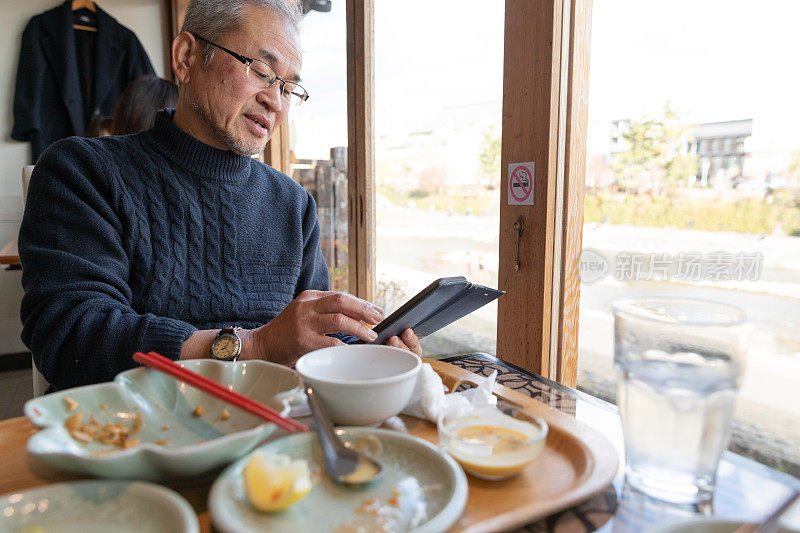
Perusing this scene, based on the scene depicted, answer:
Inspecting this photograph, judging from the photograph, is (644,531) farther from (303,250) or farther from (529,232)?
(303,250)

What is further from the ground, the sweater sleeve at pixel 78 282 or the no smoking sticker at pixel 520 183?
the no smoking sticker at pixel 520 183

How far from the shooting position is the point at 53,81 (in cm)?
391

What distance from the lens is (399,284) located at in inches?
97.5

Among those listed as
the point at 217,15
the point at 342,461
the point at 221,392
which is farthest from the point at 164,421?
the point at 217,15

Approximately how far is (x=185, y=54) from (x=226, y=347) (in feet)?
2.84

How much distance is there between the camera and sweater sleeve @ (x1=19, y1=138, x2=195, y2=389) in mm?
1071

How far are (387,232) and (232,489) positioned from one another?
1982 mm

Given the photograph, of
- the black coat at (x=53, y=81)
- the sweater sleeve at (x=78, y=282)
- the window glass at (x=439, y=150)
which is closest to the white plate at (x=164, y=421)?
the sweater sleeve at (x=78, y=282)

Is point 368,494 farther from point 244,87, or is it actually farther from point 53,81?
point 53,81

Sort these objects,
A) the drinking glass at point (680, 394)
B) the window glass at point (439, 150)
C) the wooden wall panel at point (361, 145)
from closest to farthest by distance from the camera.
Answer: the drinking glass at point (680, 394)
the window glass at point (439, 150)
the wooden wall panel at point (361, 145)

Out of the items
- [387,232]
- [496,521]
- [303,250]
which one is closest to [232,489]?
[496,521]

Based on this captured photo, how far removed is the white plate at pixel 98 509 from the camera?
0.52 m

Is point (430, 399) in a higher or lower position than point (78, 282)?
lower

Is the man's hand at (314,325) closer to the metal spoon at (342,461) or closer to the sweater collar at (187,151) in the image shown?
the metal spoon at (342,461)
